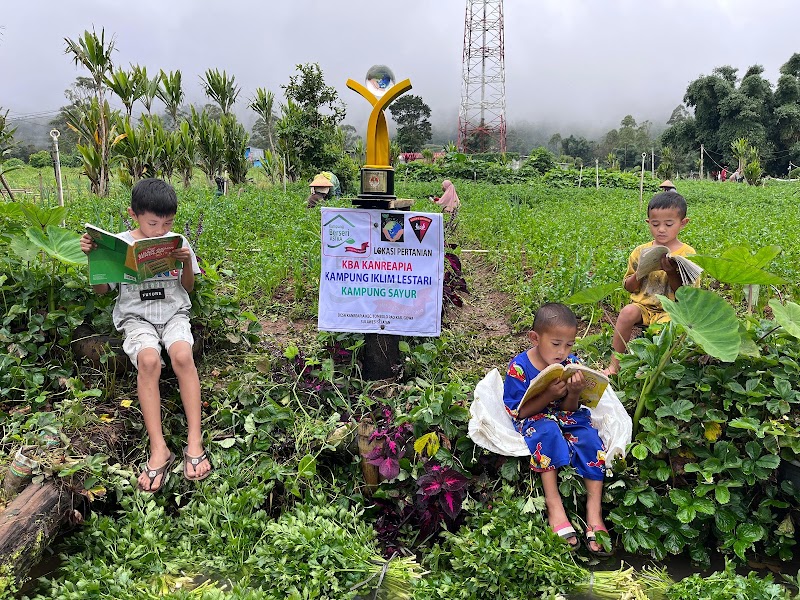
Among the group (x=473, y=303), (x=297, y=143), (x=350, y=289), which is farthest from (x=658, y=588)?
(x=297, y=143)

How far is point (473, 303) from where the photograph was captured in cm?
542

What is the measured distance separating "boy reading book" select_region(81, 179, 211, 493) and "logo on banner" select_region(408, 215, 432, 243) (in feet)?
3.93

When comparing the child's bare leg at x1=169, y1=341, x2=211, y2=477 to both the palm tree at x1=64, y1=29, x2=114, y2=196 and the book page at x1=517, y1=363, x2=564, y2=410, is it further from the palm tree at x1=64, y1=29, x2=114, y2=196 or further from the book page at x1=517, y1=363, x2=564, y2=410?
the palm tree at x1=64, y1=29, x2=114, y2=196

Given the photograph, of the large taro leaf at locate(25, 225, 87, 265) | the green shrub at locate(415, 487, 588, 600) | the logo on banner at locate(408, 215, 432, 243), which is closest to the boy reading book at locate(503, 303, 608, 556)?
the green shrub at locate(415, 487, 588, 600)

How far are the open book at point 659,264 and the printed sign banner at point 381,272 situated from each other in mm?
1131

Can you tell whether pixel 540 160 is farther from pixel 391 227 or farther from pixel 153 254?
pixel 153 254

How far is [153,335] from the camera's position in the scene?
2799mm

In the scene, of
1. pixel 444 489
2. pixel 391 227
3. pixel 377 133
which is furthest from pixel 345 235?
pixel 444 489

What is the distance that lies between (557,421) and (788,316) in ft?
3.55

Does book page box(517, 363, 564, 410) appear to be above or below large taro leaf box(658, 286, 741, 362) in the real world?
below

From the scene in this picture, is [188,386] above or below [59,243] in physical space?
below

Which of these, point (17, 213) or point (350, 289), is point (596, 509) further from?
point (17, 213)

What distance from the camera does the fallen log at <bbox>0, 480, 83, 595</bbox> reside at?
193cm

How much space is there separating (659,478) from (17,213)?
3.84m
